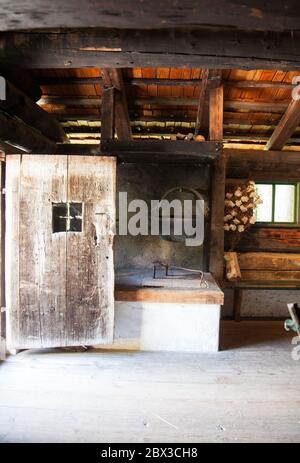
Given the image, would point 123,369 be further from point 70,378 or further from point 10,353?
point 10,353

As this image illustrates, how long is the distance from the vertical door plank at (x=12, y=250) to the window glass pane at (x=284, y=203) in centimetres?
448

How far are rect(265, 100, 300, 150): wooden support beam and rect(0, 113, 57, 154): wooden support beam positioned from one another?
12.0 feet

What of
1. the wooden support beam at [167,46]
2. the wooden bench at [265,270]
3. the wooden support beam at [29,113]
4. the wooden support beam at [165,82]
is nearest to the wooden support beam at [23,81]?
the wooden support beam at [29,113]

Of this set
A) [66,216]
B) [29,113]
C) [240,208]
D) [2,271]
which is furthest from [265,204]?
[2,271]

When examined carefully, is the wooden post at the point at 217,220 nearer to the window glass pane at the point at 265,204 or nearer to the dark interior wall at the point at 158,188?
the dark interior wall at the point at 158,188

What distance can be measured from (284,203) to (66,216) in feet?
13.4

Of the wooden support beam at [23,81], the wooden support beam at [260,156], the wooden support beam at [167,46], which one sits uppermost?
the wooden support beam at [23,81]

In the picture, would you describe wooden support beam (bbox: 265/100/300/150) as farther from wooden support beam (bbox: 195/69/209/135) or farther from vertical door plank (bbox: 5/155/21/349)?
vertical door plank (bbox: 5/155/21/349)

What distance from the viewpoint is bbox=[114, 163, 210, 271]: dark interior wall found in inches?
192

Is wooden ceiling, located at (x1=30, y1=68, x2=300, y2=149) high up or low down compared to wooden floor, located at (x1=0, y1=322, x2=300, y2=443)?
up

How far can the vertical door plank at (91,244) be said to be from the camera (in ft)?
12.0

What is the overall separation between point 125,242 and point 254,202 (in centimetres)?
231

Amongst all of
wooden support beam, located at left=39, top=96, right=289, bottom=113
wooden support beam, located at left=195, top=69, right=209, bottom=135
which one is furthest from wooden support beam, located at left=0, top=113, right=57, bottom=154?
wooden support beam, located at left=195, top=69, right=209, bottom=135
